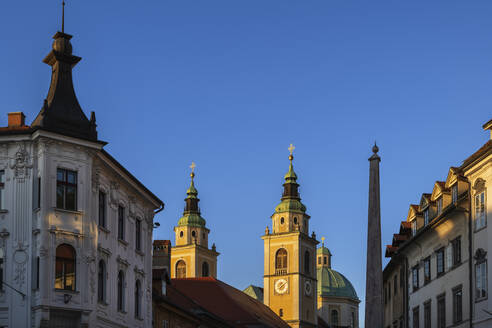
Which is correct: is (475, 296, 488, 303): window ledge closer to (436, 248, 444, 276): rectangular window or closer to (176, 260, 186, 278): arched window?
(436, 248, 444, 276): rectangular window

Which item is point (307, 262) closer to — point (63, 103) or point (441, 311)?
point (441, 311)

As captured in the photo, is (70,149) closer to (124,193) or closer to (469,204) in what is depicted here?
(124,193)

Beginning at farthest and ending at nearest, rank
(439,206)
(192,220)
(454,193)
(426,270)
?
(192,220) < (426,270) < (439,206) < (454,193)

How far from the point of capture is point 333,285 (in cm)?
15700

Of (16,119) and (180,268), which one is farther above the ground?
(180,268)

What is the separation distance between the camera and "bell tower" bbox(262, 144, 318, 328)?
114812mm

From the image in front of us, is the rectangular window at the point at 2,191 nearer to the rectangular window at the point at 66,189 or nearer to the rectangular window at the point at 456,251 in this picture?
the rectangular window at the point at 66,189

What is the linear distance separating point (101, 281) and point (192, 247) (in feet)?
294

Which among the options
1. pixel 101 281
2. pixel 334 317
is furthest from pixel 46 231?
pixel 334 317

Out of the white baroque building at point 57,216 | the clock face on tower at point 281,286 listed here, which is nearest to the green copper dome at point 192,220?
the clock face on tower at point 281,286

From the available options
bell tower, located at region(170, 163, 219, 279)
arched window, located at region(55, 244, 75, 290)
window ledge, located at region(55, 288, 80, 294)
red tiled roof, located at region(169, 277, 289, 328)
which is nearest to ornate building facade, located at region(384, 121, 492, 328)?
window ledge, located at region(55, 288, 80, 294)

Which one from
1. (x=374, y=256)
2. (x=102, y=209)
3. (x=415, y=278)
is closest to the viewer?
(x=374, y=256)

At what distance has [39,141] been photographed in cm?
3362

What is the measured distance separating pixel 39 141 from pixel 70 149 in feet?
4.09
